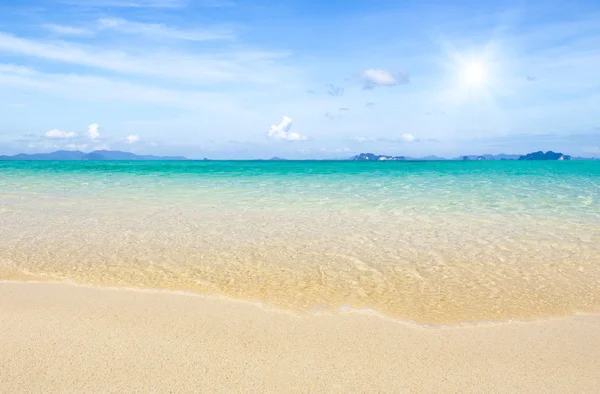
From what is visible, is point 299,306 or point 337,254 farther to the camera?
point 337,254

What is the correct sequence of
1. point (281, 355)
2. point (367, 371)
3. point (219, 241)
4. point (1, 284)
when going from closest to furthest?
point (367, 371)
point (281, 355)
point (1, 284)
point (219, 241)

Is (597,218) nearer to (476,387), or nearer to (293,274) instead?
(293,274)

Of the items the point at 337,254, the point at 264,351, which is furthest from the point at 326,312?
the point at 337,254

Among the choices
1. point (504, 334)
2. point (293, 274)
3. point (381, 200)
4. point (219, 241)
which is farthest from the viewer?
point (381, 200)

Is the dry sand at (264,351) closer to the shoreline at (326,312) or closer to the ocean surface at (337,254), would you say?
the shoreline at (326,312)

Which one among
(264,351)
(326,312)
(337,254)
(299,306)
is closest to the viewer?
(264,351)

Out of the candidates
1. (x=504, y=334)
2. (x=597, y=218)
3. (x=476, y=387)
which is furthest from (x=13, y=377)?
(x=597, y=218)

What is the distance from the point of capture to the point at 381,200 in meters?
16.1

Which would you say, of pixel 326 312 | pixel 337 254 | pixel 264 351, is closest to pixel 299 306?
pixel 326 312

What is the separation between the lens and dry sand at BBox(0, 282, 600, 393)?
11.8 feet

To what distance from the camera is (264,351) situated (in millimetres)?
4148

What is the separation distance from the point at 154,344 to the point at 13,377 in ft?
3.72

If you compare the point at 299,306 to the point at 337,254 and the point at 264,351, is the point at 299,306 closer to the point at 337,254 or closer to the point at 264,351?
the point at 264,351

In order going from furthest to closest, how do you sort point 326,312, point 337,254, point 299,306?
point 337,254 < point 299,306 < point 326,312
